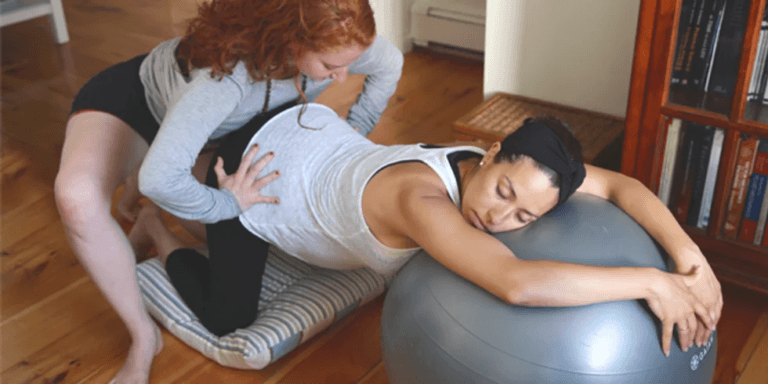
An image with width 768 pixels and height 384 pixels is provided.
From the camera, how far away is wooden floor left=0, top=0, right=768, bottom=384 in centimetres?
162

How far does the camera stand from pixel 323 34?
1398mm

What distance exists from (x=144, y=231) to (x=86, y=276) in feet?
0.64

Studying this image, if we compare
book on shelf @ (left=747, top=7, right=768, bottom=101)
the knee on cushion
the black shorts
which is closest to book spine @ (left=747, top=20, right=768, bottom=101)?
book on shelf @ (left=747, top=7, right=768, bottom=101)

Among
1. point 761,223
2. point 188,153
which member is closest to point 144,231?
point 188,153

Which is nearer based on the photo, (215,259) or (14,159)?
(215,259)

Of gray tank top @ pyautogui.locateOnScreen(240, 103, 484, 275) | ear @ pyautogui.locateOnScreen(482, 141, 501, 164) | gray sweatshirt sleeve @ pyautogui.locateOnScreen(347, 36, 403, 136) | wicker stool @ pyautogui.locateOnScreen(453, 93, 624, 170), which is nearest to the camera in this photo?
ear @ pyautogui.locateOnScreen(482, 141, 501, 164)

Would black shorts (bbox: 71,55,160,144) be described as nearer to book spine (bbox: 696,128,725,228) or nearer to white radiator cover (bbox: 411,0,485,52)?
book spine (bbox: 696,128,725,228)

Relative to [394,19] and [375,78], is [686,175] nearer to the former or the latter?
[375,78]

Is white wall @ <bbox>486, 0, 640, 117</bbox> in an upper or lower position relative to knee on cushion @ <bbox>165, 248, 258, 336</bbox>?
upper

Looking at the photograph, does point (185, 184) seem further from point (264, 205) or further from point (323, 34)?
point (323, 34)

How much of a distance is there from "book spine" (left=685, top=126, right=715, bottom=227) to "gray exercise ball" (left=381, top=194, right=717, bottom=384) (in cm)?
50

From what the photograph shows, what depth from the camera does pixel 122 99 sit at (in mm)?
1680

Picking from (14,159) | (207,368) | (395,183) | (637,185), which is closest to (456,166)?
(395,183)

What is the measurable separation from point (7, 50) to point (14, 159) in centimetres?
113
